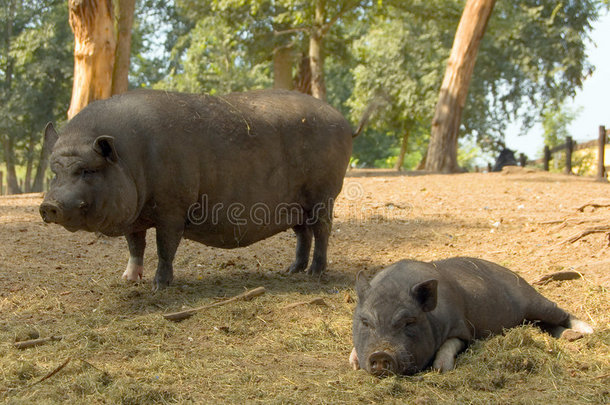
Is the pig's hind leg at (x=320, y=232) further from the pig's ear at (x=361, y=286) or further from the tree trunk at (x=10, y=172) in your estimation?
the tree trunk at (x=10, y=172)

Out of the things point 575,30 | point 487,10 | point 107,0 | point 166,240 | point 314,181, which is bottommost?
point 166,240

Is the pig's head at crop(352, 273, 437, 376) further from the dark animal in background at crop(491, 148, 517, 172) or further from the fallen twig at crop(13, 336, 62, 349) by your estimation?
the dark animal in background at crop(491, 148, 517, 172)

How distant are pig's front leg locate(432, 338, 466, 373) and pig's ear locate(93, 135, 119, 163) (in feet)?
9.80

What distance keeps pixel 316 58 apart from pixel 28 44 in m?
13.5

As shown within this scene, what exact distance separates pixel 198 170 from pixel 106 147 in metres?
0.88

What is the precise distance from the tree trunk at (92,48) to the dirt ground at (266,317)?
2.00 meters

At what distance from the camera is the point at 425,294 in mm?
4242

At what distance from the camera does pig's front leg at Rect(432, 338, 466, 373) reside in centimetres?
414

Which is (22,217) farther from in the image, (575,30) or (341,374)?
(575,30)

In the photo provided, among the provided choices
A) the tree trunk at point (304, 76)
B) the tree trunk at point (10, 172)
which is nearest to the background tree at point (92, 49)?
the tree trunk at point (304, 76)

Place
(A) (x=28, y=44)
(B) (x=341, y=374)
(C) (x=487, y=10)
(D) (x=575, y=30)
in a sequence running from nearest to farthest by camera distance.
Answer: (B) (x=341, y=374) < (C) (x=487, y=10) < (A) (x=28, y=44) < (D) (x=575, y=30)

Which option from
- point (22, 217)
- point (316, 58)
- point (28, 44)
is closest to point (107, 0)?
point (22, 217)

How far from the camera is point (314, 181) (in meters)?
6.86

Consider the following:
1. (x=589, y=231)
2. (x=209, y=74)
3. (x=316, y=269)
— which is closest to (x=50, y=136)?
(x=316, y=269)
